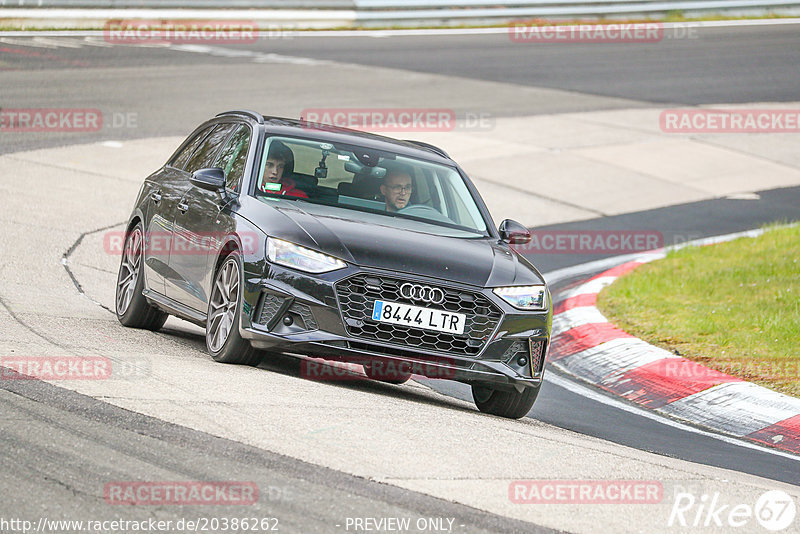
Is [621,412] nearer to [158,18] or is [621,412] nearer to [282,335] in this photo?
[282,335]

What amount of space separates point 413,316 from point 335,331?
1.46 feet

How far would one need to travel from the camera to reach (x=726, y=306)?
36.2ft

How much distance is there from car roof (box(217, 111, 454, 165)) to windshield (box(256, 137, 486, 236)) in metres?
0.08

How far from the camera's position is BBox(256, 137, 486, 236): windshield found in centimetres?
827

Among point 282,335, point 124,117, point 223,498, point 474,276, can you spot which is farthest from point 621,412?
point 124,117

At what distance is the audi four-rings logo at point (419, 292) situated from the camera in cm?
728

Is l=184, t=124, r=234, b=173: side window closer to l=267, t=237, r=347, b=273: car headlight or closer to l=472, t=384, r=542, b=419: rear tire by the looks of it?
l=267, t=237, r=347, b=273: car headlight

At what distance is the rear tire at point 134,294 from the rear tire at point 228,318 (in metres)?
1.41

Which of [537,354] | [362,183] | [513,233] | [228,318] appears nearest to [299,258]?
[228,318]

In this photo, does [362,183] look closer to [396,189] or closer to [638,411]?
[396,189]

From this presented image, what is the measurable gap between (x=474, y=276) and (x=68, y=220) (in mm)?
7508

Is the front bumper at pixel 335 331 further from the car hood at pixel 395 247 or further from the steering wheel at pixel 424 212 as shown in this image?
the steering wheel at pixel 424 212

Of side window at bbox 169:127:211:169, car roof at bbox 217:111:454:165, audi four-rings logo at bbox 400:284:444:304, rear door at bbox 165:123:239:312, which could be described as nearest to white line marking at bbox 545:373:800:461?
car roof at bbox 217:111:454:165

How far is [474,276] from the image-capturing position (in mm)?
7461
